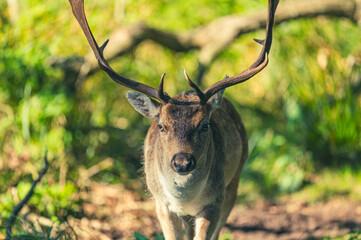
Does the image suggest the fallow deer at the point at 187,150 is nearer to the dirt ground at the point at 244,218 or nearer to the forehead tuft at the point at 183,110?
the forehead tuft at the point at 183,110

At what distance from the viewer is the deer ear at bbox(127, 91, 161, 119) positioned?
4.70 m

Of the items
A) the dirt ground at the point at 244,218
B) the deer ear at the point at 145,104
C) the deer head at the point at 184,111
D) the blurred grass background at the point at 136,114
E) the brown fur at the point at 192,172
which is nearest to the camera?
the deer head at the point at 184,111

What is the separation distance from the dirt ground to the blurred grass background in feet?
0.84

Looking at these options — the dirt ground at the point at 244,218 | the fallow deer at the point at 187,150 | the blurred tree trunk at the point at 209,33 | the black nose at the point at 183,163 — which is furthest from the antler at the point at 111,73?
the blurred tree trunk at the point at 209,33

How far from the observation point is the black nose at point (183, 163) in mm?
4059

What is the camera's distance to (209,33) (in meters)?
8.94

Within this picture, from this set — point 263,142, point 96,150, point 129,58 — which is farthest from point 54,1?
point 263,142

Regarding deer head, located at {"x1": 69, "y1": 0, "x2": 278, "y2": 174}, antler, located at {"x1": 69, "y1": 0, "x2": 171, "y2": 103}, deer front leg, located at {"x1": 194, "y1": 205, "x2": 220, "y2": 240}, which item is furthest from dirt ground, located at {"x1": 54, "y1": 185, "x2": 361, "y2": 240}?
antler, located at {"x1": 69, "y1": 0, "x2": 171, "y2": 103}

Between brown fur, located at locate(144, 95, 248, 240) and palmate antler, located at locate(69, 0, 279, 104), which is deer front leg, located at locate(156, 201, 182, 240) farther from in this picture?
palmate antler, located at locate(69, 0, 279, 104)

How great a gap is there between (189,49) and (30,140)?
2.98 m

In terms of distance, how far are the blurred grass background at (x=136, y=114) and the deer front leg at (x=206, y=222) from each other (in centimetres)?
226

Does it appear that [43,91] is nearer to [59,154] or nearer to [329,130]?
[59,154]

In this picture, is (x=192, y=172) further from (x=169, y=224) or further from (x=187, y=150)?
(x=169, y=224)

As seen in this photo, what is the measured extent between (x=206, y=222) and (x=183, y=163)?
0.77m
